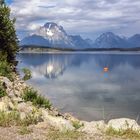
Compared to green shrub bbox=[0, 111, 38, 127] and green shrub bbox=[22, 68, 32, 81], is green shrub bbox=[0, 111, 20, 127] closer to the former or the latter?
green shrub bbox=[0, 111, 38, 127]

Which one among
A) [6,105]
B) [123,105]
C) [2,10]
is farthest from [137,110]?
[6,105]

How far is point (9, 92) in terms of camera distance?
77.2 feet

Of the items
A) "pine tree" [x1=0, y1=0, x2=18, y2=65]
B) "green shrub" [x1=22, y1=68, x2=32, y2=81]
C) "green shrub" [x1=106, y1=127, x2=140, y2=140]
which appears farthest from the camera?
"green shrub" [x1=22, y1=68, x2=32, y2=81]

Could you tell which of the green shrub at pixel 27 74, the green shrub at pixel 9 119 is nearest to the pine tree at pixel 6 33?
the green shrub at pixel 27 74

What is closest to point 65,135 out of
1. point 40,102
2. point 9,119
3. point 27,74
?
point 9,119

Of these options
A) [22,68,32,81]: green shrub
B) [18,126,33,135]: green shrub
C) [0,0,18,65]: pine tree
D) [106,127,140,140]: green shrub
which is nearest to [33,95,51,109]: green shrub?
[18,126,33,135]: green shrub

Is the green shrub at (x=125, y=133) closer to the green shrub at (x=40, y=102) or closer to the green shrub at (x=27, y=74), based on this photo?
the green shrub at (x=40, y=102)

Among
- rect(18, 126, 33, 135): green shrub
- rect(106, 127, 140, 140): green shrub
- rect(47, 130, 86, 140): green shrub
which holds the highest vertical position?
rect(18, 126, 33, 135): green shrub

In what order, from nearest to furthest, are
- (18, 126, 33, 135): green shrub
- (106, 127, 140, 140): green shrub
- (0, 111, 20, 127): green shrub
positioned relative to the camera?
(18, 126, 33, 135): green shrub → (106, 127, 140, 140): green shrub → (0, 111, 20, 127): green shrub

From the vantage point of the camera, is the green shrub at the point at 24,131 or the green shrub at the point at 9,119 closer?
the green shrub at the point at 24,131

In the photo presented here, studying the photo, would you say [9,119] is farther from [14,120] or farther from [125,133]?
[125,133]

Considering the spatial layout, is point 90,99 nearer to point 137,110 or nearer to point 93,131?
point 137,110

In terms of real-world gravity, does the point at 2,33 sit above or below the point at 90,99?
above

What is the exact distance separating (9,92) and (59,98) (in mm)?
26348
